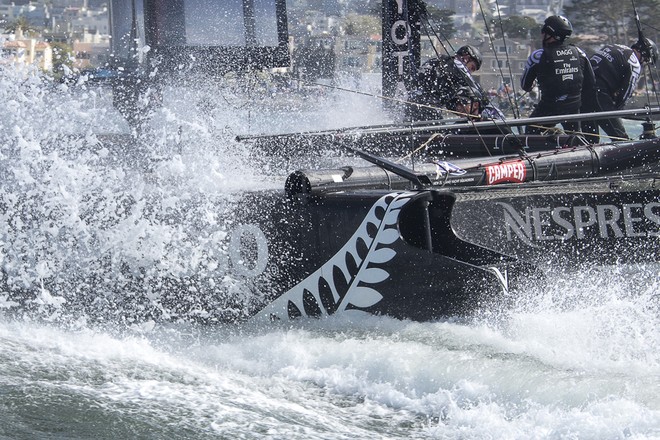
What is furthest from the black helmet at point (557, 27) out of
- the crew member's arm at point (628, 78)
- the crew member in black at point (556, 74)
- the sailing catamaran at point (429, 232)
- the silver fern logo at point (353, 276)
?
the silver fern logo at point (353, 276)

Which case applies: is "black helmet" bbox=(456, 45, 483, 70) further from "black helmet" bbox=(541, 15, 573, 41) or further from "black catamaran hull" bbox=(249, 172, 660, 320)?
"black catamaran hull" bbox=(249, 172, 660, 320)

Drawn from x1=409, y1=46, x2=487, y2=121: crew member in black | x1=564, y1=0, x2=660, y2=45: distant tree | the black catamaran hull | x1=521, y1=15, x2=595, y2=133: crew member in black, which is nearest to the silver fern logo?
the black catamaran hull

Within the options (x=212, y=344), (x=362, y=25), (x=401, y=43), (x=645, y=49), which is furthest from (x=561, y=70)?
(x=212, y=344)

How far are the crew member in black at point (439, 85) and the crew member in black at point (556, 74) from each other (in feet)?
1.40

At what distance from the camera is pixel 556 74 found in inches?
300

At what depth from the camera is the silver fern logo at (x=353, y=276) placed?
213 inches

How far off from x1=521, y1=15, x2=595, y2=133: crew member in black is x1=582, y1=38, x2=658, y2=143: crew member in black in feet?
2.15

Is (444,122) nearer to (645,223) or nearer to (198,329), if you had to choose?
(645,223)

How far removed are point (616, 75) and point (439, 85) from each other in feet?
Answer: 5.15

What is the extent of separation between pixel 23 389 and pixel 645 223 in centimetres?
330

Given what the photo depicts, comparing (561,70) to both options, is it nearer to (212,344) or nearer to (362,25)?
(362,25)

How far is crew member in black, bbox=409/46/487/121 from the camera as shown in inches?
301

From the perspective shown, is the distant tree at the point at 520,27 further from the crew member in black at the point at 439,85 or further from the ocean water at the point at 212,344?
the ocean water at the point at 212,344

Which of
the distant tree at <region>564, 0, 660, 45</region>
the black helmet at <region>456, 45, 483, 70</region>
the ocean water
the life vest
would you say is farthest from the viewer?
the distant tree at <region>564, 0, 660, 45</region>
